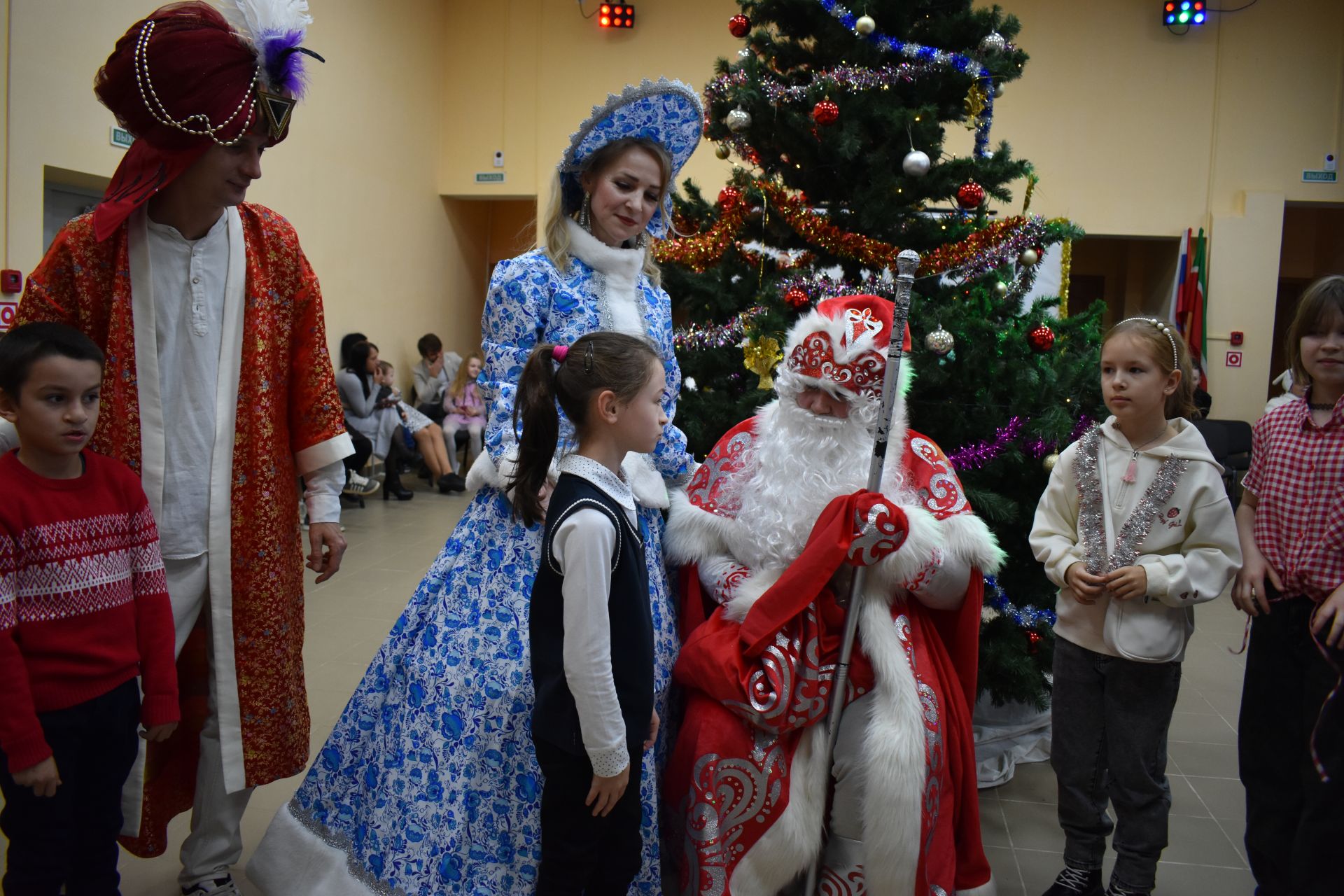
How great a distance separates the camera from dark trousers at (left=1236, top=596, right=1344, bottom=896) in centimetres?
190

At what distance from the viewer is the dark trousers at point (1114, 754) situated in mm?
2064

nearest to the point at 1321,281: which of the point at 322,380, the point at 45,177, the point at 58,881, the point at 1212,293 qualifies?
the point at 322,380

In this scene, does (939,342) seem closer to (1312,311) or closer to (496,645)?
(1312,311)

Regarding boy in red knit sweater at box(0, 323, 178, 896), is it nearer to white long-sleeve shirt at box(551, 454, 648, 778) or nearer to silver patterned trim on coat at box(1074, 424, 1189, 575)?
white long-sleeve shirt at box(551, 454, 648, 778)

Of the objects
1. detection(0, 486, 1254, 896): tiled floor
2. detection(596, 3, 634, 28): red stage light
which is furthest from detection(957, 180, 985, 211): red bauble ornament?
detection(596, 3, 634, 28): red stage light

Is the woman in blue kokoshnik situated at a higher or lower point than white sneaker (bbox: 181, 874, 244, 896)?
higher

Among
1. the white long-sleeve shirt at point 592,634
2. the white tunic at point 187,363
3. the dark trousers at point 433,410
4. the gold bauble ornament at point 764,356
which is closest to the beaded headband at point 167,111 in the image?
the white tunic at point 187,363

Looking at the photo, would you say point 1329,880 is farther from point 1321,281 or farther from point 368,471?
point 368,471

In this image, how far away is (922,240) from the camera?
3.03 metres

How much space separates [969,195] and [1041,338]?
0.50m

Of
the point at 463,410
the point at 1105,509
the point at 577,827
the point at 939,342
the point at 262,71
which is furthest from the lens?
the point at 463,410

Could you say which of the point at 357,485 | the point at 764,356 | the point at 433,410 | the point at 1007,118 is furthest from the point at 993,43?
the point at 433,410

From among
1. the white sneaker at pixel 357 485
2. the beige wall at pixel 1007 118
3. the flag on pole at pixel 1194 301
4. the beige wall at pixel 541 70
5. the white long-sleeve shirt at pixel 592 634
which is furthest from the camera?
the beige wall at pixel 541 70

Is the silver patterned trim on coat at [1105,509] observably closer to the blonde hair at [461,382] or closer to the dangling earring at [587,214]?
the dangling earring at [587,214]
